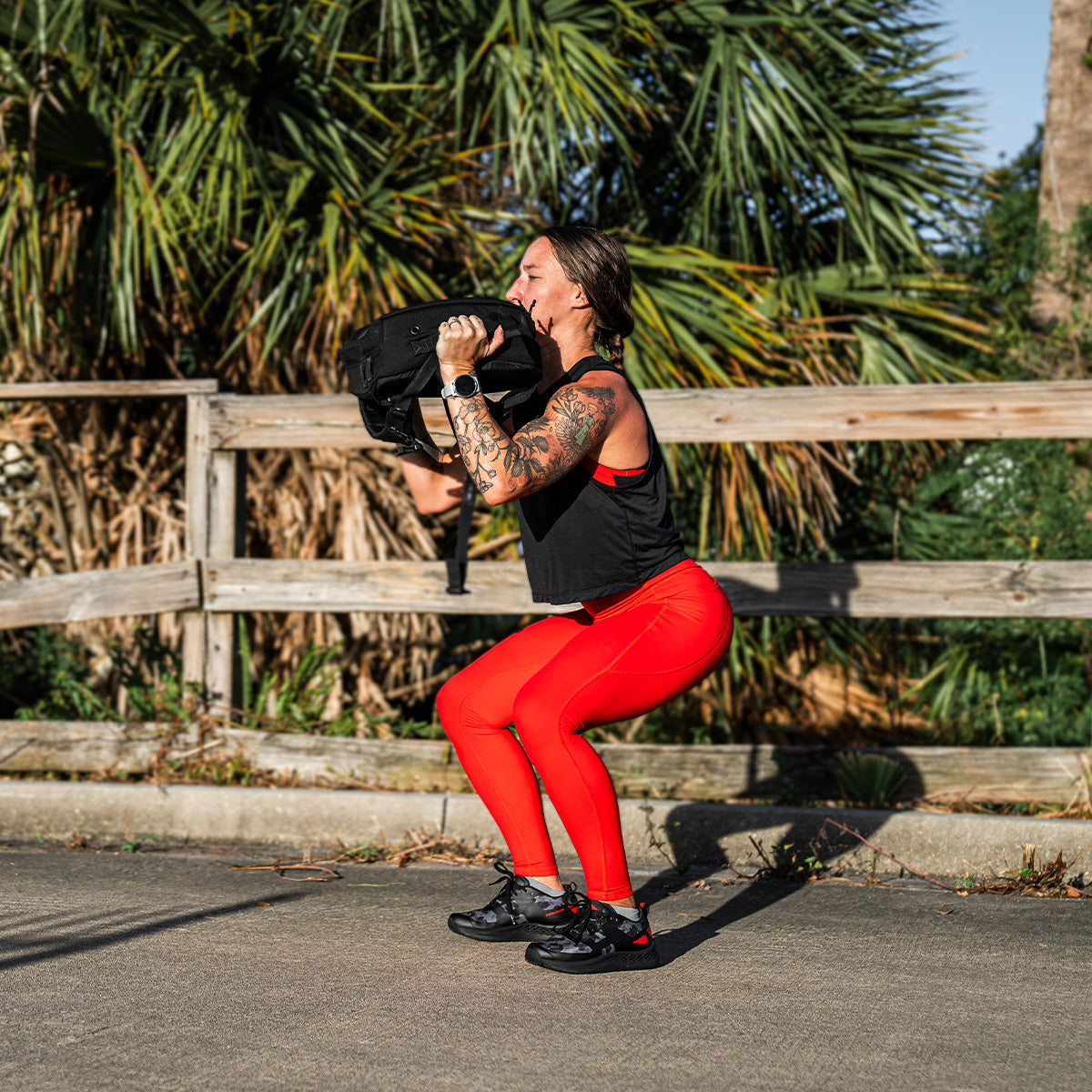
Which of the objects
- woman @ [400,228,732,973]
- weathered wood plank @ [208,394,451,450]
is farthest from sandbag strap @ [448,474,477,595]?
weathered wood plank @ [208,394,451,450]

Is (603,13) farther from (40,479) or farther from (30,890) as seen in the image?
(30,890)

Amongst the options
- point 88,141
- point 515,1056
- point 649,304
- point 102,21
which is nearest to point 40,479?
point 88,141

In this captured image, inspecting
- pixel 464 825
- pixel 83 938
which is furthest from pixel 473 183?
pixel 83 938

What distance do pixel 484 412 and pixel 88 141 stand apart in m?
4.05

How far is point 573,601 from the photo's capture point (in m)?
3.04

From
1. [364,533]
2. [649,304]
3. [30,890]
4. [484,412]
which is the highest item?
[649,304]

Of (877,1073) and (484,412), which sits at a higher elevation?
(484,412)

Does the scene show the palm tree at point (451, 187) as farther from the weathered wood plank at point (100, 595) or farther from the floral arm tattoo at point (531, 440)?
the floral arm tattoo at point (531, 440)

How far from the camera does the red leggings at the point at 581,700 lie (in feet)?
9.53

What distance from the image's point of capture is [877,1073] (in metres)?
2.31

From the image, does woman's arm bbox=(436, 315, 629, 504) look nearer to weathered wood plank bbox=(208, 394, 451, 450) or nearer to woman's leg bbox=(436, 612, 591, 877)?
woman's leg bbox=(436, 612, 591, 877)

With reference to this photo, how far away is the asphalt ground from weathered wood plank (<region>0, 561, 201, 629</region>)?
128 cm

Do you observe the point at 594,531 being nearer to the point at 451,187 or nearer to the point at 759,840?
the point at 759,840

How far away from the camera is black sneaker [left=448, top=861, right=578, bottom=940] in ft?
10.2
